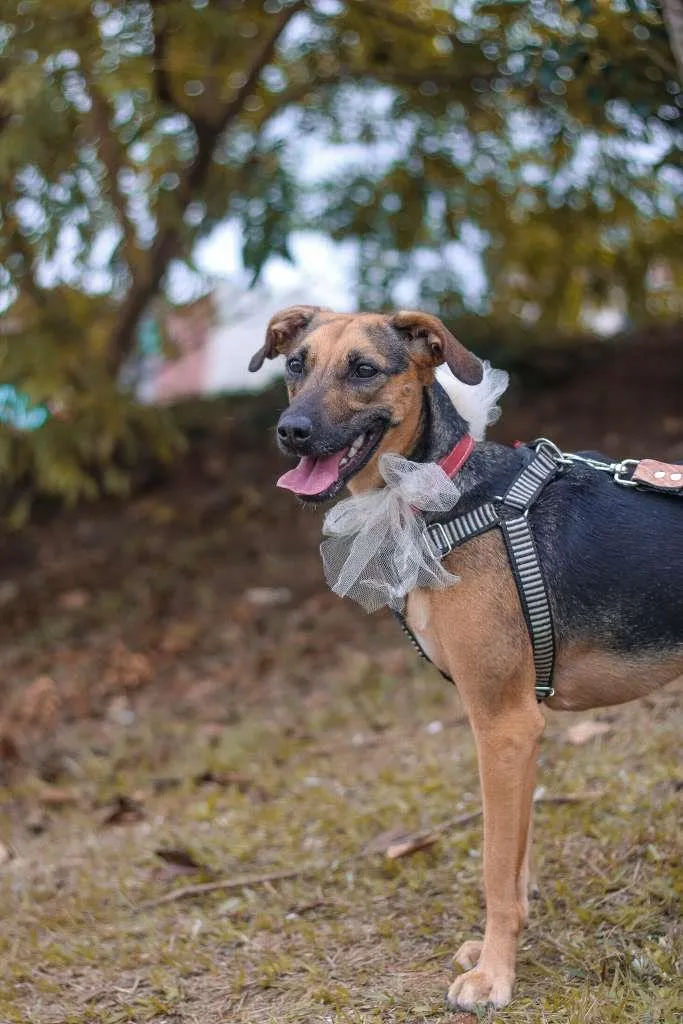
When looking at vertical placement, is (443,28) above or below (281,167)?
above

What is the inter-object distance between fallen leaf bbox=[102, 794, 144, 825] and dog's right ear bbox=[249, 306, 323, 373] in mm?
2422

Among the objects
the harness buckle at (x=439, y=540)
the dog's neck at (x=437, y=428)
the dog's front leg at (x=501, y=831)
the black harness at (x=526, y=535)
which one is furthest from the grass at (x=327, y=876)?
the dog's neck at (x=437, y=428)

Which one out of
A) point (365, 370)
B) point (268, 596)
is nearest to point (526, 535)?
point (365, 370)

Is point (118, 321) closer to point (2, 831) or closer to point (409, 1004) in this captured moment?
point (2, 831)

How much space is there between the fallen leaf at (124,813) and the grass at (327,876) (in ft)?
0.14

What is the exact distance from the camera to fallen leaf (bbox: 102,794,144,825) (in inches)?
211

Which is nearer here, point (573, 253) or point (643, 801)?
point (643, 801)

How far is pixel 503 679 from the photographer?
3455 mm

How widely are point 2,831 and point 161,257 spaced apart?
4.37 meters

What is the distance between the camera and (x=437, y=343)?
12.1 feet

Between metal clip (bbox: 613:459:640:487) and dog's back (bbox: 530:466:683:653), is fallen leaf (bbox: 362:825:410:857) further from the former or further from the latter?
metal clip (bbox: 613:459:640:487)

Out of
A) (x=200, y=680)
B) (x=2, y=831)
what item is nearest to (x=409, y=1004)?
(x=2, y=831)

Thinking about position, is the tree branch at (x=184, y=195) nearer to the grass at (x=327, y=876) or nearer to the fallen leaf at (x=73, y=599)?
the fallen leaf at (x=73, y=599)

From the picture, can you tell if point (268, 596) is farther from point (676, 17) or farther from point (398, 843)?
point (676, 17)
